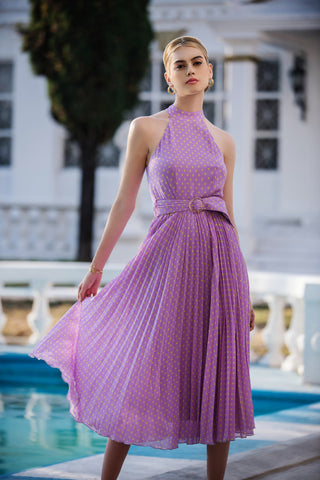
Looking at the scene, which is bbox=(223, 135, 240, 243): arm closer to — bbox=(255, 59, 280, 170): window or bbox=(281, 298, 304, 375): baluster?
bbox=(281, 298, 304, 375): baluster

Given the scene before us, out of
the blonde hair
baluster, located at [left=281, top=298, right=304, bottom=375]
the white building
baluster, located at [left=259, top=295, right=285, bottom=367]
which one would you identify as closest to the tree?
the white building

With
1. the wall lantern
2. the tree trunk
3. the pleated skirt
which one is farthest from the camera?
the wall lantern

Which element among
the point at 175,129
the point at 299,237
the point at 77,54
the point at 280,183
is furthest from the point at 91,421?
the point at 280,183

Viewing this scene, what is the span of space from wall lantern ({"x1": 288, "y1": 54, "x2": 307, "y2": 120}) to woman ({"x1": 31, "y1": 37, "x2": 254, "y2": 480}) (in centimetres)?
988

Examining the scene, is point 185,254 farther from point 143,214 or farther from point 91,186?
point 143,214

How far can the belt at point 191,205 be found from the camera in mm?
2531

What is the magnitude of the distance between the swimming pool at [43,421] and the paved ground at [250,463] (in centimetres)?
18

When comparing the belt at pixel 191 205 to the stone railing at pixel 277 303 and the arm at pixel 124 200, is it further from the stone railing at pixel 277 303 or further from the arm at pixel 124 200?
the stone railing at pixel 277 303

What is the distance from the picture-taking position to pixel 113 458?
2467 mm

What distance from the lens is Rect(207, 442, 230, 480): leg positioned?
2.47 m

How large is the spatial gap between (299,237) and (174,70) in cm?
885

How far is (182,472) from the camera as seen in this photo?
9.17 feet

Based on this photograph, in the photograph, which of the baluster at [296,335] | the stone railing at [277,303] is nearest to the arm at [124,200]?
the stone railing at [277,303]

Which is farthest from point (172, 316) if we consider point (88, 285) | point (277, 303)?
point (277, 303)
